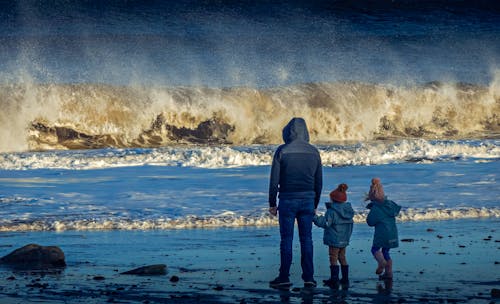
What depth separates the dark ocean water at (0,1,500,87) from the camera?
131 feet

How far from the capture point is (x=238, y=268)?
8602 millimetres

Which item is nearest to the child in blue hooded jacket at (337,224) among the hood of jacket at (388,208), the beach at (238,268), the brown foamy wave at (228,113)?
the beach at (238,268)

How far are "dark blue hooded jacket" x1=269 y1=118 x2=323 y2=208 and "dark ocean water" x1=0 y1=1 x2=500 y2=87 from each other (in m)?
30.1

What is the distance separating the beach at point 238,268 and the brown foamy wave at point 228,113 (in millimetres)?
22616

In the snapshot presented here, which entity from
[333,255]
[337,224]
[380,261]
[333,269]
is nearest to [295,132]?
[337,224]

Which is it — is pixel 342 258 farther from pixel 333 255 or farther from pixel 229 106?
pixel 229 106

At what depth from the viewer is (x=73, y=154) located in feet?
88.4

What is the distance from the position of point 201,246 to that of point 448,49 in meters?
37.3

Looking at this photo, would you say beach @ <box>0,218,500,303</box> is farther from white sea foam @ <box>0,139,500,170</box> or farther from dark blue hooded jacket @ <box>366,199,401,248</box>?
white sea foam @ <box>0,139,500,170</box>

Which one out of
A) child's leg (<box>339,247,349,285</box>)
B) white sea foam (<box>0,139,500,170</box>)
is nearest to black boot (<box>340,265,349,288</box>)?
child's leg (<box>339,247,349,285</box>)

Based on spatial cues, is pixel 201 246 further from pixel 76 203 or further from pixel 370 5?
pixel 370 5

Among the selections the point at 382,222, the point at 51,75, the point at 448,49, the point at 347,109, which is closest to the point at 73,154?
the point at 51,75

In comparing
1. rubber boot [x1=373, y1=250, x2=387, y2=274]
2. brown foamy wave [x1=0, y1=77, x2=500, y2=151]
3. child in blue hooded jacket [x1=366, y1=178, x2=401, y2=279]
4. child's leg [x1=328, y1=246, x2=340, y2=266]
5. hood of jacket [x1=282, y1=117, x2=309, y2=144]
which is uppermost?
brown foamy wave [x1=0, y1=77, x2=500, y2=151]

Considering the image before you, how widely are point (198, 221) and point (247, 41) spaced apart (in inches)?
1287
